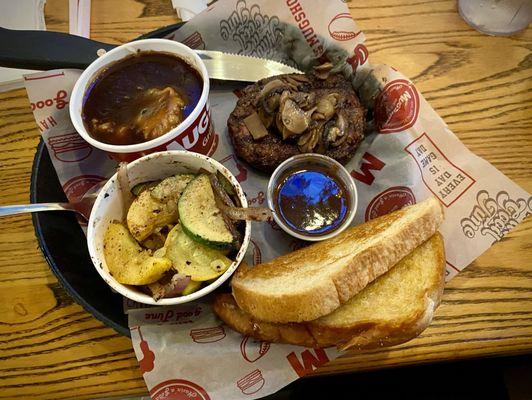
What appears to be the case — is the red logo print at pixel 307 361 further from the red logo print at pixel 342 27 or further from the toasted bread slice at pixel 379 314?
the red logo print at pixel 342 27

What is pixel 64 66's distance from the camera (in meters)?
1.73

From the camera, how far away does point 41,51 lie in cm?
168

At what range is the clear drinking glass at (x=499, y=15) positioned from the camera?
205 cm

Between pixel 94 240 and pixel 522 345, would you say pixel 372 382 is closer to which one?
pixel 522 345

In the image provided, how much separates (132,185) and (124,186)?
4 cm

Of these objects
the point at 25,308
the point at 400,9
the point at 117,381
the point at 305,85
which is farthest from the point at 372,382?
the point at 400,9

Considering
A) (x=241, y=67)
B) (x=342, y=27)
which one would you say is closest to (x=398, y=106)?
(x=342, y=27)

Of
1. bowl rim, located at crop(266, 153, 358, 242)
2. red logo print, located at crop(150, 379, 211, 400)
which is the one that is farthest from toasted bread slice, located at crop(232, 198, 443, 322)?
red logo print, located at crop(150, 379, 211, 400)

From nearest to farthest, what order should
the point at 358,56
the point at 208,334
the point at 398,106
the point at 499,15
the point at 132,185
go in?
the point at 208,334, the point at 132,185, the point at 398,106, the point at 358,56, the point at 499,15

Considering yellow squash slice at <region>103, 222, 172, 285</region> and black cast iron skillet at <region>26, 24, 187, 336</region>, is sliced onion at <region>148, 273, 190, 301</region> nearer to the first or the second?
yellow squash slice at <region>103, 222, 172, 285</region>

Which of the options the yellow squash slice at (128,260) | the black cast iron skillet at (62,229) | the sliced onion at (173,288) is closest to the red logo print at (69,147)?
the black cast iron skillet at (62,229)

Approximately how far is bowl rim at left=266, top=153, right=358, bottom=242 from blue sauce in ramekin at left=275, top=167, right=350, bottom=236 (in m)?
0.02

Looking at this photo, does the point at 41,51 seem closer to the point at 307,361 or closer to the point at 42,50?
the point at 42,50

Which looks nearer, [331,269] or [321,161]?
[331,269]
